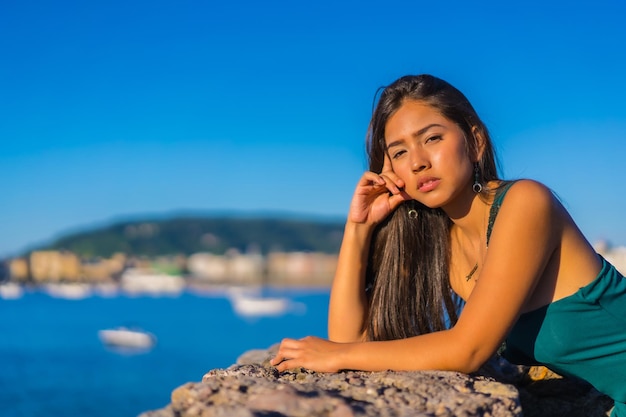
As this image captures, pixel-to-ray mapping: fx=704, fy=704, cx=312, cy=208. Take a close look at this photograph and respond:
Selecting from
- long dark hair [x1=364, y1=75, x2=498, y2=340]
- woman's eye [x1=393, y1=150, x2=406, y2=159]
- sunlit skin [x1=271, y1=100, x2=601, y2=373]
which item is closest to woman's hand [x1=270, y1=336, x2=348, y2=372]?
sunlit skin [x1=271, y1=100, x2=601, y2=373]

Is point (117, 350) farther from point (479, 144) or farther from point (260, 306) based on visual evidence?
point (479, 144)

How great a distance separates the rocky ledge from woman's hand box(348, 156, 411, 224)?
0.92 metres

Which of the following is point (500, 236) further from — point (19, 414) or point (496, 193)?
point (19, 414)

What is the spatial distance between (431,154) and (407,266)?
0.55 metres

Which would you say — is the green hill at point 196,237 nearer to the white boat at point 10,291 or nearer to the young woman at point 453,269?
the white boat at point 10,291

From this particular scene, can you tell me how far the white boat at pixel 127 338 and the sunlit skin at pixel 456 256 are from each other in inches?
2232

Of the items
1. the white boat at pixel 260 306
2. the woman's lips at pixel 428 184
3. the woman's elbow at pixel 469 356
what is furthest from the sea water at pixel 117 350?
the woman's elbow at pixel 469 356

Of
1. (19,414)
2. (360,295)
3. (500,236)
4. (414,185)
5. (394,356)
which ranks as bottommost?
(394,356)

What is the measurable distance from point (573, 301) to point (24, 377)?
52.0 metres

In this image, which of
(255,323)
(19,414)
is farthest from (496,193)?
(255,323)

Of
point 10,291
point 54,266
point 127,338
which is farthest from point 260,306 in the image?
point 10,291

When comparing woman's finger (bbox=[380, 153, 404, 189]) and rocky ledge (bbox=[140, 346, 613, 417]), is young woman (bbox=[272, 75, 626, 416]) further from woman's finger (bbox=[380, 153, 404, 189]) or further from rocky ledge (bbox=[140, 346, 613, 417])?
rocky ledge (bbox=[140, 346, 613, 417])

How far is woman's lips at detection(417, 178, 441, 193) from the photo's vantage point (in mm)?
2529

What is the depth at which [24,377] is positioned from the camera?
160ft
